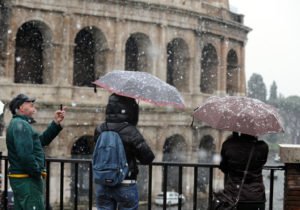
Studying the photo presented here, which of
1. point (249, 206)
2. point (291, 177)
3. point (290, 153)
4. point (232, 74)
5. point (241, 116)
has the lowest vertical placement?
point (249, 206)

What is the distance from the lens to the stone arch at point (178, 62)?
81.1ft

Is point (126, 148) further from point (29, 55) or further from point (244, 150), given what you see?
point (29, 55)

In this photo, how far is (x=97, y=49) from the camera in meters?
22.6

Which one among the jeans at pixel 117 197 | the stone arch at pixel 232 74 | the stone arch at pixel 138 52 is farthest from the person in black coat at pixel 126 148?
the stone arch at pixel 232 74

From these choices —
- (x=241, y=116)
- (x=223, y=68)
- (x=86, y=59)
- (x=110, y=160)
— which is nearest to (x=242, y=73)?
(x=223, y=68)

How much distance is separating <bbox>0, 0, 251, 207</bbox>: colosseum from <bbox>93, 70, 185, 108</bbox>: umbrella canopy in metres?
15.0

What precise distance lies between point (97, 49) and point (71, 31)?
1.94m

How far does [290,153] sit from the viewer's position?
19.3 feet

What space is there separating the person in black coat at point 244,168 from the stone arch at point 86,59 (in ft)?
57.9

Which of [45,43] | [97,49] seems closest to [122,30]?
[97,49]

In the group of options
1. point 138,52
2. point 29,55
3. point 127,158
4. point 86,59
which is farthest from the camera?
point 138,52

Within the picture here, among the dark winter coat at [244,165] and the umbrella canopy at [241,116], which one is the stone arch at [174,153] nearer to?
the umbrella canopy at [241,116]

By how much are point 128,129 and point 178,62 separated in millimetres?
20354

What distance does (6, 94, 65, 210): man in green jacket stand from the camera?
5.08 meters
